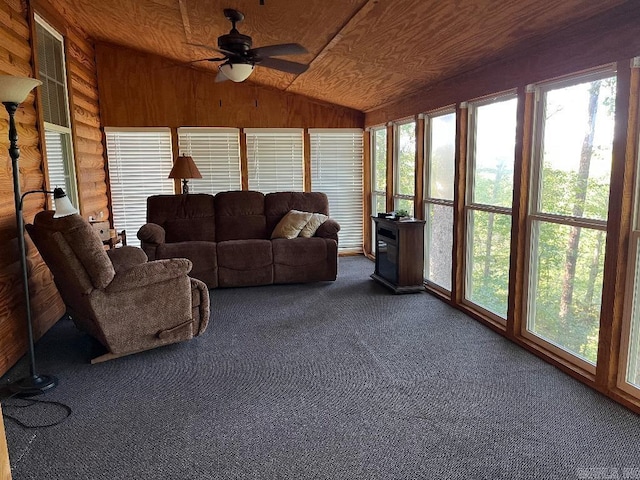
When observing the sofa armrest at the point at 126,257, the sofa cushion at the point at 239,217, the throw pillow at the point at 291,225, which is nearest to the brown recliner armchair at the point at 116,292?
the sofa armrest at the point at 126,257

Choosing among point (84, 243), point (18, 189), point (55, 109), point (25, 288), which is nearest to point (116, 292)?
point (84, 243)

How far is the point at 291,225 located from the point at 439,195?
5.80 feet

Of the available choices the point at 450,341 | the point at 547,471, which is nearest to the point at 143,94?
the point at 450,341

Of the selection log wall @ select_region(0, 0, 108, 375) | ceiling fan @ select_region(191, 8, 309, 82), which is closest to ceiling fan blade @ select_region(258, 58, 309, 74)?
ceiling fan @ select_region(191, 8, 309, 82)

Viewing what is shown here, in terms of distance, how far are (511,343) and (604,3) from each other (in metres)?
2.34

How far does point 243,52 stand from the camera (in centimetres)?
330

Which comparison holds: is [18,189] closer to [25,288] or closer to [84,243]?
[84,243]

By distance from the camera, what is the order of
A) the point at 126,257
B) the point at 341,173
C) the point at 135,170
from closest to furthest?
the point at 126,257
the point at 135,170
the point at 341,173

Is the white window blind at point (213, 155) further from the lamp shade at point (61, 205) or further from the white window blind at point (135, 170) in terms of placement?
the lamp shade at point (61, 205)

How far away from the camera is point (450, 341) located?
353 cm

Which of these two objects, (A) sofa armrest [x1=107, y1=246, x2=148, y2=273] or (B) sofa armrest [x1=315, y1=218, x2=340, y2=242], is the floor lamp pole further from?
(B) sofa armrest [x1=315, y1=218, x2=340, y2=242]

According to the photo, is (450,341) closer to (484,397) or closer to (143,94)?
(484,397)

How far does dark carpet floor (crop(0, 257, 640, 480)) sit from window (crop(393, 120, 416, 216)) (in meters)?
2.22

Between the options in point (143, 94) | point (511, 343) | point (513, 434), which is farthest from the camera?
point (143, 94)
